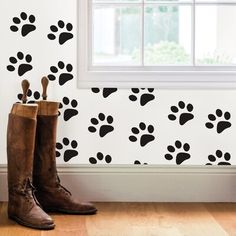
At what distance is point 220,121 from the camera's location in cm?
336

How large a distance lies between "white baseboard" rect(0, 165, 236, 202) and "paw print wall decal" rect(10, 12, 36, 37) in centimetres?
83

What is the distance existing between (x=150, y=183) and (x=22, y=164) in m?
0.88

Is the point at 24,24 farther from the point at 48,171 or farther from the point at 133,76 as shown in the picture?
the point at 48,171

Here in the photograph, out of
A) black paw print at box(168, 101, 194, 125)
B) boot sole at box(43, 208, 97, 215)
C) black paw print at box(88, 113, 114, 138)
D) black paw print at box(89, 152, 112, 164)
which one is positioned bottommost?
boot sole at box(43, 208, 97, 215)

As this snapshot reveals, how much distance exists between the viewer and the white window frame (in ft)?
10.9

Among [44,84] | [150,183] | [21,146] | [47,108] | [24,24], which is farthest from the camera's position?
[150,183]

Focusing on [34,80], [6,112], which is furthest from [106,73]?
[6,112]

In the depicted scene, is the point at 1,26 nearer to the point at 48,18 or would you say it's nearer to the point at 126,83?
the point at 48,18

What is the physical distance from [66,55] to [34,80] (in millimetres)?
239

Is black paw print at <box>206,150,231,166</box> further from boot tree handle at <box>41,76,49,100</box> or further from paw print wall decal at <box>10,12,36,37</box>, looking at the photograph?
paw print wall decal at <box>10,12,36,37</box>

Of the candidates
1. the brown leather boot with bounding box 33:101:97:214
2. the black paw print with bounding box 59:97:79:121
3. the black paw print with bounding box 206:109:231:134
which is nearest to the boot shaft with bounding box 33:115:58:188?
the brown leather boot with bounding box 33:101:97:214

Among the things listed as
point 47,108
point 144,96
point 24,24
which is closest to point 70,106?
point 47,108

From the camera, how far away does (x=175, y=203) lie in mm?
3373

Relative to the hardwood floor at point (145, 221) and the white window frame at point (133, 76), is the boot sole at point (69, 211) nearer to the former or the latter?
the hardwood floor at point (145, 221)
